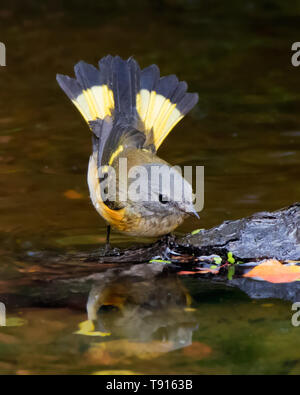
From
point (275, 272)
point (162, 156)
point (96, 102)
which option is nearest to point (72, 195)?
point (96, 102)

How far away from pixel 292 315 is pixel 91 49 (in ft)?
19.1

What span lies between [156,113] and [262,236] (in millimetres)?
1622

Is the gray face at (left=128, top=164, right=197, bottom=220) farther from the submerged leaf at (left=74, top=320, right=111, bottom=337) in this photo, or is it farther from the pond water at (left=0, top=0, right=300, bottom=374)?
the submerged leaf at (left=74, top=320, right=111, bottom=337)

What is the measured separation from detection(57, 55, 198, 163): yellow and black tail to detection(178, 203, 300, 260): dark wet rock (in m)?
1.20

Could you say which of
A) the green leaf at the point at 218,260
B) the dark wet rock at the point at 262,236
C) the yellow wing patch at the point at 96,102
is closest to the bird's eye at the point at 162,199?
the dark wet rock at the point at 262,236

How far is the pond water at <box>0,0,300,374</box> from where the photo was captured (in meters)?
3.90

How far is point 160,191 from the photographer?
457 centimetres

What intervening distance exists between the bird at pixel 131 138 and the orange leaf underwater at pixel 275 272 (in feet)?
1.97

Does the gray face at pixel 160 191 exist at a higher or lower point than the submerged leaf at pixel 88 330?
higher

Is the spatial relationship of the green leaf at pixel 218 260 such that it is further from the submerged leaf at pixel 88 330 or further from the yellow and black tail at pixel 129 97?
the yellow and black tail at pixel 129 97

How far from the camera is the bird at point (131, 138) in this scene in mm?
4672

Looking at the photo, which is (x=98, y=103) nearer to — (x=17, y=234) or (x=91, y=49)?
(x=17, y=234)

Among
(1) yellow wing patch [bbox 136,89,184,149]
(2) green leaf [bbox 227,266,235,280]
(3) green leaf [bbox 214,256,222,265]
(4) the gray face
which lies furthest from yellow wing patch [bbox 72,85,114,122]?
(2) green leaf [bbox 227,266,235,280]

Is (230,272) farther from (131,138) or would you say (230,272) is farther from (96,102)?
(96,102)
